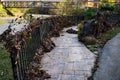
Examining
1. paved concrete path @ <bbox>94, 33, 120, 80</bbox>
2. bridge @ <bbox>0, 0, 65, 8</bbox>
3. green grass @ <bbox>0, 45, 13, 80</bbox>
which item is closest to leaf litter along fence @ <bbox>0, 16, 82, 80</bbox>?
green grass @ <bbox>0, 45, 13, 80</bbox>

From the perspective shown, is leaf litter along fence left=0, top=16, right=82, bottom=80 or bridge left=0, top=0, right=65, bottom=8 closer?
leaf litter along fence left=0, top=16, right=82, bottom=80

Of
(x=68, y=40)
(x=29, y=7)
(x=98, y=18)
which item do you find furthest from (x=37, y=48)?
(x=29, y=7)

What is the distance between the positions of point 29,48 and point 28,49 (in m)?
0.20

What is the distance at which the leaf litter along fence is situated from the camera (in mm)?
5168

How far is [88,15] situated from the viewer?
61.4ft

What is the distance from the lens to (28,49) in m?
7.19

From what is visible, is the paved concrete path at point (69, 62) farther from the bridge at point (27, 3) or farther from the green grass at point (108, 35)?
the bridge at point (27, 3)

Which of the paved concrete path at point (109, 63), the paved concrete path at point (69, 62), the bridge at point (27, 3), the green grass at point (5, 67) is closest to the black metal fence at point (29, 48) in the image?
the green grass at point (5, 67)

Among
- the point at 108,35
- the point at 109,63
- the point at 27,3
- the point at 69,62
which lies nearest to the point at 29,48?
the point at 69,62

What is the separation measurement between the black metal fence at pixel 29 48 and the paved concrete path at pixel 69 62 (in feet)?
2.01

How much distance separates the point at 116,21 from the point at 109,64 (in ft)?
A: 27.0

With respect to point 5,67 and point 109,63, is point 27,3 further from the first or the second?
point 5,67

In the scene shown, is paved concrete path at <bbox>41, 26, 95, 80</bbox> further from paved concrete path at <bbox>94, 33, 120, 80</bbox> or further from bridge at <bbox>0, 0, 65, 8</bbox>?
bridge at <bbox>0, 0, 65, 8</bbox>

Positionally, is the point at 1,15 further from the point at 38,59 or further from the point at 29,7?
the point at 38,59
